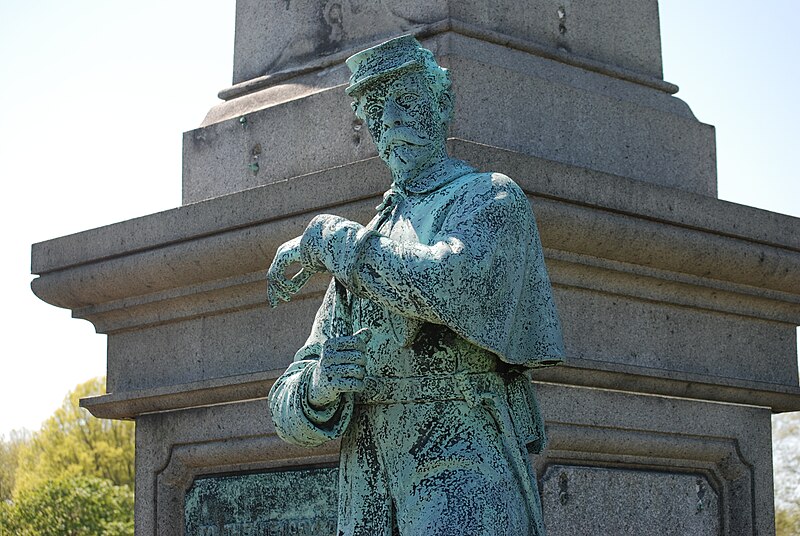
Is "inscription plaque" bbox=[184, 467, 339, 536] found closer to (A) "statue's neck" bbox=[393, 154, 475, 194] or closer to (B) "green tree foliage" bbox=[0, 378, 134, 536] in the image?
(A) "statue's neck" bbox=[393, 154, 475, 194]

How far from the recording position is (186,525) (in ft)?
26.2

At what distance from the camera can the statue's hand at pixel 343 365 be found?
4.53 m

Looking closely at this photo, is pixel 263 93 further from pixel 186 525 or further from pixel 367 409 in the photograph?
pixel 367 409

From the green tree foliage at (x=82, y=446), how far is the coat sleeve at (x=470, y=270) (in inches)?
1496

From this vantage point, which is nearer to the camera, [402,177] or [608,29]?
[402,177]

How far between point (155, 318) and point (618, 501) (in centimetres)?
264

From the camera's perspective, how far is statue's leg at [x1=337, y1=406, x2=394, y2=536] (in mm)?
4734

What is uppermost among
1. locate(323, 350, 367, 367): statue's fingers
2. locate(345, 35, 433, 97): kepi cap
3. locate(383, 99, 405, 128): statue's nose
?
locate(345, 35, 433, 97): kepi cap

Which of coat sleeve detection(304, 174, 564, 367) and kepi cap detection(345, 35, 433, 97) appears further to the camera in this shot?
kepi cap detection(345, 35, 433, 97)

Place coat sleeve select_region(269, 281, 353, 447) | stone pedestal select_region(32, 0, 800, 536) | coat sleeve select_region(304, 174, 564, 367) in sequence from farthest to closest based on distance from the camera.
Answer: stone pedestal select_region(32, 0, 800, 536), coat sleeve select_region(269, 281, 353, 447), coat sleeve select_region(304, 174, 564, 367)

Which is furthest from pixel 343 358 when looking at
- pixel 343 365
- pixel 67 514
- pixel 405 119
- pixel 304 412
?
pixel 67 514

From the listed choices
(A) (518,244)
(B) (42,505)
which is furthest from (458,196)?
(B) (42,505)

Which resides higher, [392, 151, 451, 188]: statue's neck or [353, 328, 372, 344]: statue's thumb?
[392, 151, 451, 188]: statue's neck

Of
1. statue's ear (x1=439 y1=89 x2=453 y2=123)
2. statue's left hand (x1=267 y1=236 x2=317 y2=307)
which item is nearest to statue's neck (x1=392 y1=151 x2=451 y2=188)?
statue's ear (x1=439 y1=89 x2=453 y2=123)
